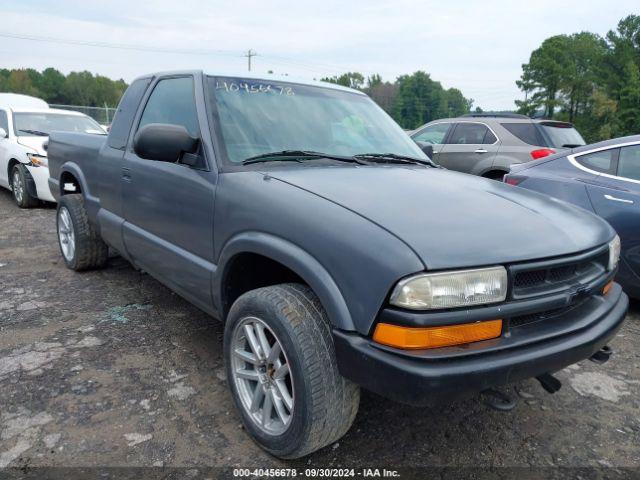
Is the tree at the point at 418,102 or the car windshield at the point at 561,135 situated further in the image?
the tree at the point at 418,102

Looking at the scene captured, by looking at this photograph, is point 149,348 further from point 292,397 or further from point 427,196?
point 427,196

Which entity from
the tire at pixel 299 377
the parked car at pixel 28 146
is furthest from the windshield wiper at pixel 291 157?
the parked car at pixel 28 146

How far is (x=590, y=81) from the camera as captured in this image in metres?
46.3

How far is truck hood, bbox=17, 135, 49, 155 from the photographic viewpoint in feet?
25.5

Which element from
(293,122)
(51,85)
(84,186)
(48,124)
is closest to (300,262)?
(293,122)

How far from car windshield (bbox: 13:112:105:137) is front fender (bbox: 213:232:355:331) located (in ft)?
24.3

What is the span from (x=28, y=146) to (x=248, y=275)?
6.84 m

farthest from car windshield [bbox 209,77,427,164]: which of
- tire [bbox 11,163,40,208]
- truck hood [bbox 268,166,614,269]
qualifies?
tire [bbox 11,163,40,208]

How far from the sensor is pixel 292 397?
7.03 feet

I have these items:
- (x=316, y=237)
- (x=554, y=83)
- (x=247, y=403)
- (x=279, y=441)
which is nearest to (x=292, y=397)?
(x=279, y=441)

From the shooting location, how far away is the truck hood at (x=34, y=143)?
776cm

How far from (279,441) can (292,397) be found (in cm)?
20

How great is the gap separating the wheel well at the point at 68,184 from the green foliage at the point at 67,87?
292ft

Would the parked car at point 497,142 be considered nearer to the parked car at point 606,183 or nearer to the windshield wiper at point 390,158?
the parked car at point 606,183
